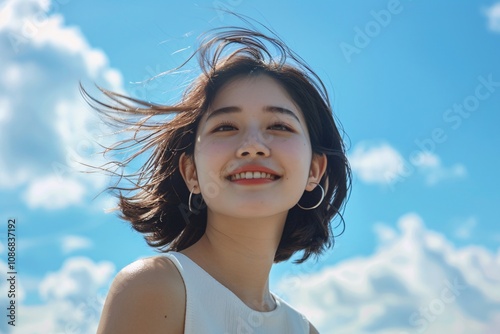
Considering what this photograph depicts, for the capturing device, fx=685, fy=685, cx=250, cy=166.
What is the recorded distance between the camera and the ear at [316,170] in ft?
13.8

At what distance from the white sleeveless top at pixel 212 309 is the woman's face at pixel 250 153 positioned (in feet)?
1.25

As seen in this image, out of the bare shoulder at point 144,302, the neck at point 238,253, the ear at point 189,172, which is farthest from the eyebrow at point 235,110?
the bare shoulder at point 144,302

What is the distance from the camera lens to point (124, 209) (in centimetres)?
438

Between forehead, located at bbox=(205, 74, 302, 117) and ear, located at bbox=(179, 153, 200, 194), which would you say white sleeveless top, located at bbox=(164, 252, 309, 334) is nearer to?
ear, located at bbox=(179, 153, 200, 194)

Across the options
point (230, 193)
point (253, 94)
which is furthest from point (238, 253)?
point (253, 94)

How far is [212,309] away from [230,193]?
611 millimetres

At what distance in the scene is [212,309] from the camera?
354cm

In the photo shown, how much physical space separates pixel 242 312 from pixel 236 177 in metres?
0.73

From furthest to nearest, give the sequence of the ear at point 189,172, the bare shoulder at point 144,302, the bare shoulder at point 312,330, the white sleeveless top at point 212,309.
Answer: the bare shoulder at point 312,330 → the ear at point 189,172 → the white sleeveless top at point 212,309 → the bare shoulder at point 144,302

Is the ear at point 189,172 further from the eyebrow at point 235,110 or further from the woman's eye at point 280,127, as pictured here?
the woman's eye at point 280,127

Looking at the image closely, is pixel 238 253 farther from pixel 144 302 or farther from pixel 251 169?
pixel 144 302

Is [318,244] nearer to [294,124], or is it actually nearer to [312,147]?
[312,147]

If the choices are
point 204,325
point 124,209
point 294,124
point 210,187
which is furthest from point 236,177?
point 124,209

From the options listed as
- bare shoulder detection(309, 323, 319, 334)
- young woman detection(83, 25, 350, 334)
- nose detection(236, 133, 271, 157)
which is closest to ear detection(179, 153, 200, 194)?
young woman detection(83, 25, 350, 334)
